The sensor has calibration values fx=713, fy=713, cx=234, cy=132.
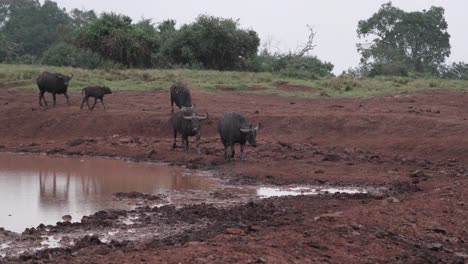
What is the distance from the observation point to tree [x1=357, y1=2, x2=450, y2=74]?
192 feet

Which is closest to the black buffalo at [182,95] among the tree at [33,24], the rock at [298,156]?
the rock at [298,156]

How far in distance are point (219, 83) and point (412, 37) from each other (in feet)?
106

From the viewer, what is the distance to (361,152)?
18.4 meters

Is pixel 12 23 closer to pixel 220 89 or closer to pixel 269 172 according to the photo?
pixel 220 89

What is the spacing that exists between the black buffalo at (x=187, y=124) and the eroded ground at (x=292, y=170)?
487 millimetres

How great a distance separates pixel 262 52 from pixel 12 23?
87.8 feet

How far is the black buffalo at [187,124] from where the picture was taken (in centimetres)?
1853

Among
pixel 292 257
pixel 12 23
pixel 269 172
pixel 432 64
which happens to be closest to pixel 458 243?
pixel 292 257

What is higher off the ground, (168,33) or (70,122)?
(168,33)

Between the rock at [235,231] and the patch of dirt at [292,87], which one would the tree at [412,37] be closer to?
the patch of dirt at [292,87]

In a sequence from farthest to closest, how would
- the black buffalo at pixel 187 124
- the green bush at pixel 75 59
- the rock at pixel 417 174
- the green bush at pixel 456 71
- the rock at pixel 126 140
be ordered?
the green bush at pixel 456 71 → the green bush at pixel 75 59 → the rock at pixel 126 140 → the black buffalo at pixel 187 124 → the rock at pixel 417 174

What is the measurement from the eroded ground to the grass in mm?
1585

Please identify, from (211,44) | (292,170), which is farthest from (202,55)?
(292,170)

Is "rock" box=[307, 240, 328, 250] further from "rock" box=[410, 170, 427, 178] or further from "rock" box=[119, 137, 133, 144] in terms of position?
"rock" box=[119, 137, 133, 144]
